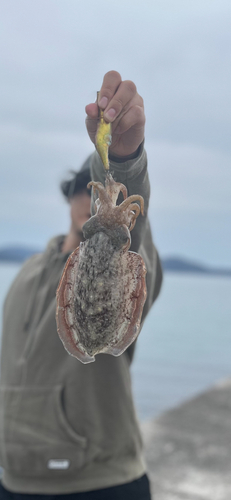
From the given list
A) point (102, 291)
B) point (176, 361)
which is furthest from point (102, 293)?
point (176, 361)

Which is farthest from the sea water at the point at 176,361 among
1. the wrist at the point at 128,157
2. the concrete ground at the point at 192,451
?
the wrist at the point at 128,157

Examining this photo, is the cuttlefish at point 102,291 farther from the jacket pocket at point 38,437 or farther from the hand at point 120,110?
the jacket pocket at point 38,437

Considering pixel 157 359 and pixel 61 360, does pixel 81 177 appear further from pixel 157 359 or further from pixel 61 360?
pixel 157 359

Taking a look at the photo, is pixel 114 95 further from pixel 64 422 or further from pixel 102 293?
pixel 64 422

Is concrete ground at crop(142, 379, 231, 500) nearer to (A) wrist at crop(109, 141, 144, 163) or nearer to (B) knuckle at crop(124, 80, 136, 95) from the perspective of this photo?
(A) wrist at crop(109, 141, 144, 163)

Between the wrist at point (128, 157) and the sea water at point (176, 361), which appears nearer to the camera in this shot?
the wrist at point (128, 157)
